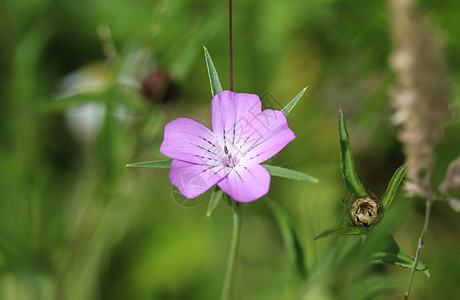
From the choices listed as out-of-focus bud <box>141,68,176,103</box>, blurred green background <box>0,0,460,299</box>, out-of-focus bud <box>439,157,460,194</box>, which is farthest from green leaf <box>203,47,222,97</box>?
out-of-focus bud <box>141,68,176,103</box>

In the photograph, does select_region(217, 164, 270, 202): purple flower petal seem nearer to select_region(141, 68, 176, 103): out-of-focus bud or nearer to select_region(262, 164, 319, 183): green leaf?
select_region(262, 164, 319, 183): green leaf

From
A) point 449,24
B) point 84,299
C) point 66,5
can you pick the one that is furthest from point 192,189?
point 66,5

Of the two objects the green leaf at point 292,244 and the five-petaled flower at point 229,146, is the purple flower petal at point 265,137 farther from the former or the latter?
the green leaf at point 292,244

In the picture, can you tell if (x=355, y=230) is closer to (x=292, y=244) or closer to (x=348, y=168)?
(x=348, y=168)

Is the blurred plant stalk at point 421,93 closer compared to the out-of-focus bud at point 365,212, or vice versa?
the blurred plant stalk at point 421,93

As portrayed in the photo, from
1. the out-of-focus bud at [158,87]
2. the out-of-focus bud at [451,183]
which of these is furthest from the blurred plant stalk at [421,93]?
the out-of-focus bud at [158,87]

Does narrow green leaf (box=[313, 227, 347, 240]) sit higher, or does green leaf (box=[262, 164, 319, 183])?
green leaf (box=[262, 164, 319, 183])

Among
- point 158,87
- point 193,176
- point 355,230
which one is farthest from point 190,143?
point 158,87
